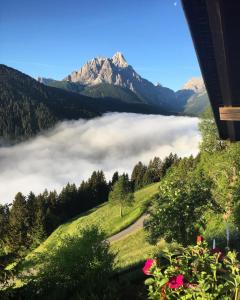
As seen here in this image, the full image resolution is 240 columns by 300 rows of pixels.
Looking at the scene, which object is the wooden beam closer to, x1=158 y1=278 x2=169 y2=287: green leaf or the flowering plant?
the flowering plant

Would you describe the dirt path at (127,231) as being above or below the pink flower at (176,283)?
below

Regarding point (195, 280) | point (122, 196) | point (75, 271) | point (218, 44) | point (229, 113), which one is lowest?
point (122, 196)

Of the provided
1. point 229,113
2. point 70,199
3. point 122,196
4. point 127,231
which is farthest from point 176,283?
point 70,199

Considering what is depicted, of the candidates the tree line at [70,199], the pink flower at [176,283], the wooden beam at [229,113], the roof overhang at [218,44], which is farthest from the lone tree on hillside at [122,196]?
the pink flower at [176,283]

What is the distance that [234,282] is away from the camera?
23.9 feet

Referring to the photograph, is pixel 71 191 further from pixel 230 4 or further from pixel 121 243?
pixel 230 4

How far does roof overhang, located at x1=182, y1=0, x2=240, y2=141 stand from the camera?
5.39 metres

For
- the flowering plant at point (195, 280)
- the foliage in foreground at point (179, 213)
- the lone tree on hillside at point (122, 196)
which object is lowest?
the lone tree on hillside at point (122, 196)

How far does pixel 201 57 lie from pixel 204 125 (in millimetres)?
67063

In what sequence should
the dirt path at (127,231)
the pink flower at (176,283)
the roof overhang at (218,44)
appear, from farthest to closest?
1. the dirt path at (127,231)
2. the pink flower at (176,283)
3. the roof overhang at (218,44)

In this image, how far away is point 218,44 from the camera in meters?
6.35

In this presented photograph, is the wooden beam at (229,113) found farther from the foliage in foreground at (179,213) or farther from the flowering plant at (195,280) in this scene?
the foliage in foreground at (179,213)

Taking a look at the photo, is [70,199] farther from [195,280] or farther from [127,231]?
[195,280]

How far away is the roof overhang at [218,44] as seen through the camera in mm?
5395
